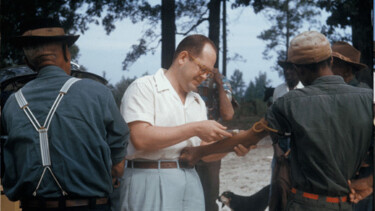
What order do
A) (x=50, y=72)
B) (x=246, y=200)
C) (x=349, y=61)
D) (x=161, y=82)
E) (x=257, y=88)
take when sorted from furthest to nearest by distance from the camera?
(x=246, y=200) → (x=257, y=88) → (x=349, y=61) → (x=161, y=82) → (x=50, y=72)

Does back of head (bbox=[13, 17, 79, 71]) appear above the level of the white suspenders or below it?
above

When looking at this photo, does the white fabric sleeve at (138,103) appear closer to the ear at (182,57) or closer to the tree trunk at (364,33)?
the ear at (182,57)

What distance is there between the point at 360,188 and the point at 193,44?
1.20 meters

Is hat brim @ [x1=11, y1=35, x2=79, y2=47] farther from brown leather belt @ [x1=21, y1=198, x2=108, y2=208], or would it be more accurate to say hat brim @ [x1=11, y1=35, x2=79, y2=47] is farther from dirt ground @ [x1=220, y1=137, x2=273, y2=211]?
dirt ground @ [x1=220, y1=137, x2=273, y2=211]

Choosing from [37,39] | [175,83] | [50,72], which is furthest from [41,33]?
[175,83]

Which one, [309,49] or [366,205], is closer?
[309,49]

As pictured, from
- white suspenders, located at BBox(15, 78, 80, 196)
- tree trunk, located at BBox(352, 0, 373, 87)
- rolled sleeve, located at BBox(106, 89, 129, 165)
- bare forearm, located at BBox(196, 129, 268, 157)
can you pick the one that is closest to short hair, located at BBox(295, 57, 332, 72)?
bare forearm, located at BBox(196, 129, 268, 157)

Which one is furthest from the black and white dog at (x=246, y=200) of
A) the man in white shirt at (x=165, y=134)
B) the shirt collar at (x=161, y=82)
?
the shirt collar at (x=161, y=82)

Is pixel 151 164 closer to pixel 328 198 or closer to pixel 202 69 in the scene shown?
pixel 202 69

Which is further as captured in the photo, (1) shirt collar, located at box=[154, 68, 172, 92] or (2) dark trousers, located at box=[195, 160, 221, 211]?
(2) dark trousers, located at box=[195, 160, 221, 211]

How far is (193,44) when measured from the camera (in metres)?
2.14

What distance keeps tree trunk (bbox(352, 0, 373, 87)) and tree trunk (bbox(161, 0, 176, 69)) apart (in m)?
1.19

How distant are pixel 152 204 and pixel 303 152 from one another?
2.72 feet

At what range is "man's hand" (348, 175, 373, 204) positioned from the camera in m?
1.91
